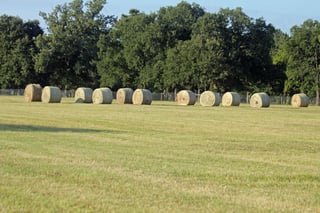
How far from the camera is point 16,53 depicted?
305 ft

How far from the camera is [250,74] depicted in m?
81.8

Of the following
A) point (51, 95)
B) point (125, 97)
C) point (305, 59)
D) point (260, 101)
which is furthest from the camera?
point (305, 59)

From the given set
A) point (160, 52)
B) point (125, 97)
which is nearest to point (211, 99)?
point (125, 97)

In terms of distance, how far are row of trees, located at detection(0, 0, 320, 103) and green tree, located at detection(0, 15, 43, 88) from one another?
5.9 inches

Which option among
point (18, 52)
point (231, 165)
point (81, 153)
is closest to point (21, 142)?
point (81, 153)

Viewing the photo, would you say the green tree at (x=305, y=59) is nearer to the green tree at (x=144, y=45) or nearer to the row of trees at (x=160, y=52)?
the row of trees at (x=160, y=52)

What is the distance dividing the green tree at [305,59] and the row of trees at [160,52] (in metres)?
0.13

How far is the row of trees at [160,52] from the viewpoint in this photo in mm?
79812

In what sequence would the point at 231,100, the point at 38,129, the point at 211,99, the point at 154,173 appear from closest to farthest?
1. the point at 154,173
2. the point at 38,129
3. the point at 211,99
4. the point at 231,100

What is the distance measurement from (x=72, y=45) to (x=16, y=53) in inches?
339

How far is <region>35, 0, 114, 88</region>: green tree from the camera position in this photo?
90.9 meters

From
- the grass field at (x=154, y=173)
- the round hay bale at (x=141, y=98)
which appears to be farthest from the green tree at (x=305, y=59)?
the grass field at (x=154, y=173)

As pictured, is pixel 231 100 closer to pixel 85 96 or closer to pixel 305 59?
pixel 85 96

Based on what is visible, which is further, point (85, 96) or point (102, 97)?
point (85, 96)
